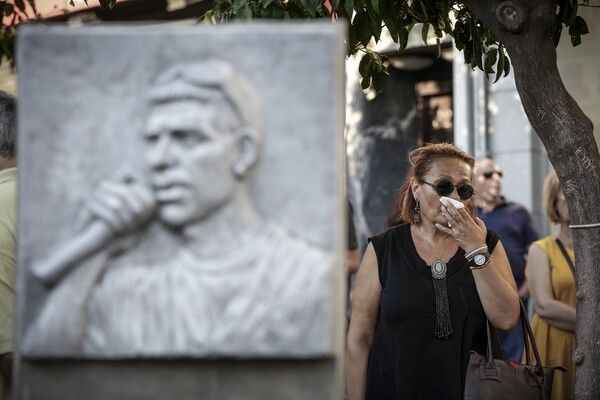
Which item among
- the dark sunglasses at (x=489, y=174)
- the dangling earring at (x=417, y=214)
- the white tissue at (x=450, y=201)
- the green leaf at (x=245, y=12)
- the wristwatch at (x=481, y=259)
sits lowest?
the wristwatch at (x=481, y=259)

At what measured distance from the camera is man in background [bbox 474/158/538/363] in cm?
809

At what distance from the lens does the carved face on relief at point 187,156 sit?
2781 millimetres

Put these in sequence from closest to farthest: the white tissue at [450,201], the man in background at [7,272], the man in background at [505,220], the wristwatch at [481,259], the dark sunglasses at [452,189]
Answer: the man in background at [7,272]
the wristwatch at [481,259]
the white tissue at [450,201]
the dark sunglasses at [452,189]
the man in background at [505,220]

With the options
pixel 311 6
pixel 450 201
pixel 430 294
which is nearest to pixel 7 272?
pixel 311 6

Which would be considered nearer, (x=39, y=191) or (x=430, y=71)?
(x=39, y=191)

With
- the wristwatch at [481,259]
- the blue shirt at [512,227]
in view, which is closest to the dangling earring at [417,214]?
the wristwatch at [481,259]

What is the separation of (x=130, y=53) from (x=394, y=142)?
9871 millimetres

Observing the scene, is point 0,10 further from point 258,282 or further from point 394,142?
point 394,142

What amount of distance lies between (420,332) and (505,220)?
3.87m

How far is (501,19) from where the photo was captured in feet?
13.7

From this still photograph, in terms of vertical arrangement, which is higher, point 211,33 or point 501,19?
point 501,19

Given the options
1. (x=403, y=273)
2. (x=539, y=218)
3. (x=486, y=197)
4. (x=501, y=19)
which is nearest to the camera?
(x=501, y=19)

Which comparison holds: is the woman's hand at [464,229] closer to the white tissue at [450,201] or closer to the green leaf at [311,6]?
the white tissue at [450,201]

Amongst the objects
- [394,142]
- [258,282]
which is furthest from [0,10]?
[394,142]
